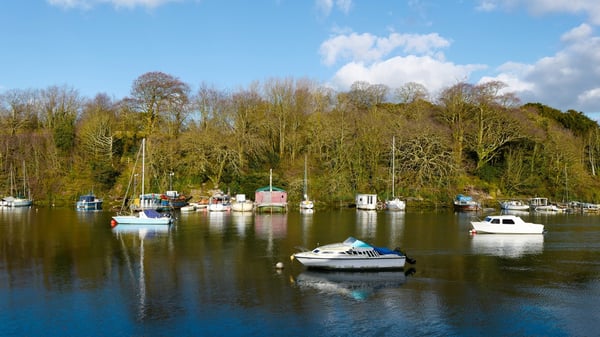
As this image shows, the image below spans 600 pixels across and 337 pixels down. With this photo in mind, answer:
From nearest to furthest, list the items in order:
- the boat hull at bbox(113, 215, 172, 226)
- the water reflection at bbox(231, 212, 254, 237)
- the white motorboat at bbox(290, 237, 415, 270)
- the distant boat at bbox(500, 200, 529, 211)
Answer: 1. the white motorboat at bbox(290, 237, 415, 270)
2. the water reflection at bbox(231, 212, 254, 237)
3. the boat hull at bbox(113, 215, 172, 226)
4. the distant boat at bbox(500, 200, 529, 211)

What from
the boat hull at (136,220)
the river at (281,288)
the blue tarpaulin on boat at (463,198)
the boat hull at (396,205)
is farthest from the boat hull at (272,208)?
the river at (281,288)

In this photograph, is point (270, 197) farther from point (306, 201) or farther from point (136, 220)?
point (136, 220)

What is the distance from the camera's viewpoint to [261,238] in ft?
139

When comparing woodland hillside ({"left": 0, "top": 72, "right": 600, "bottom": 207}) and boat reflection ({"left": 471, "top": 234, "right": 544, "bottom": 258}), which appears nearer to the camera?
boat reflection ({"left": 471, "top": 234, "right": 544, "bottom": 258})

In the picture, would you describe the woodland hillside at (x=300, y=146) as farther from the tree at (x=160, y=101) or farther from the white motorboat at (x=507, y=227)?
the white motorboat at (x=507, y=227)

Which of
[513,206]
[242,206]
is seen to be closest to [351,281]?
[242,206]

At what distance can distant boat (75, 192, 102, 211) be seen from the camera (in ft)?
240

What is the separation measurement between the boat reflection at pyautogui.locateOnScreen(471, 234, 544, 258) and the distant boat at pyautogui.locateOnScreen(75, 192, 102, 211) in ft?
176

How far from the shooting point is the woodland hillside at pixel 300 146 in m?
82.1

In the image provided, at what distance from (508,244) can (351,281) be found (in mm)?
19464

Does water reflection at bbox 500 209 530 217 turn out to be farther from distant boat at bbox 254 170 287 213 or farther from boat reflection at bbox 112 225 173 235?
boat reflection at bbox 112 225 173 235

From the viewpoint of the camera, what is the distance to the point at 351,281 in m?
26.2

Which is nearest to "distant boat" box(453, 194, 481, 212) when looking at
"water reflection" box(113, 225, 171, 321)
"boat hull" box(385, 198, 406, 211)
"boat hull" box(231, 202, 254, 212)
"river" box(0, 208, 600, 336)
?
"boat hull" box(385, 198, 406, 211)

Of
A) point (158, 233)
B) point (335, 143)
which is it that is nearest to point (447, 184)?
point (335, 143)
